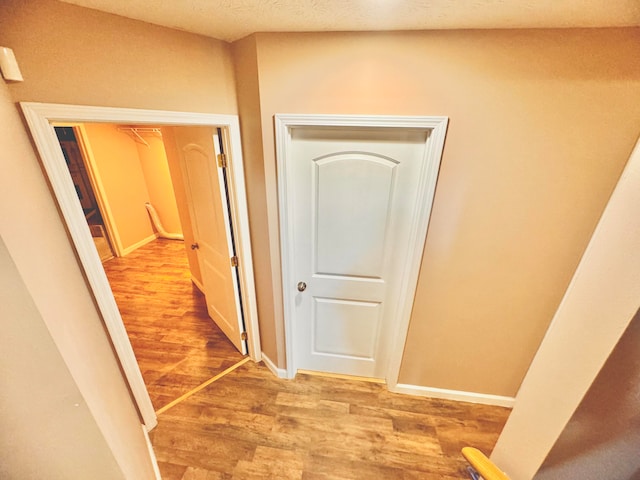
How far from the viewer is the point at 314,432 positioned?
1.65 m

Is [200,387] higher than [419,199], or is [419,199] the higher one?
[419,199]

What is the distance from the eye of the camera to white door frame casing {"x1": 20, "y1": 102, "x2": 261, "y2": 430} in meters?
0.92

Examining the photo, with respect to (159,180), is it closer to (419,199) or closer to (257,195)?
(257,195)

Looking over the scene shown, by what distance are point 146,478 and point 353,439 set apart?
45.8 inches

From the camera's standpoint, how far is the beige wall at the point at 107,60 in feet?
2.77

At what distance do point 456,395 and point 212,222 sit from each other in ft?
7.66

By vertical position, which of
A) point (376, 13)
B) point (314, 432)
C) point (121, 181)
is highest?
point (376, 13)

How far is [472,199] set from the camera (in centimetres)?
133

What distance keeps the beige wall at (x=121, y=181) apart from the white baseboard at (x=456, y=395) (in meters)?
4.58

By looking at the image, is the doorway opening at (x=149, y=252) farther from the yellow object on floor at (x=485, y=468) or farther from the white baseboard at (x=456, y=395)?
the yellow object on floor at (x=485, y=468)

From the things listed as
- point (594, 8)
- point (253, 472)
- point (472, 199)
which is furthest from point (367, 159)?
point (253, 472)

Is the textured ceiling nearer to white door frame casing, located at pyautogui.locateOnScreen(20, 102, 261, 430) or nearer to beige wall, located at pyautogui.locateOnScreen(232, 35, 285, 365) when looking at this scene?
beige wall, located at pyautogui.locateOnScreen(232, 35, 285, 365)

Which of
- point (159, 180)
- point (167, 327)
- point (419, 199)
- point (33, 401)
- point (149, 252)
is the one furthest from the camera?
point (159, 180)

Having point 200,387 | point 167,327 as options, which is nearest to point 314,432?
point 200,387
